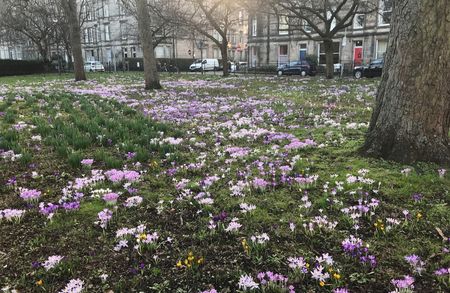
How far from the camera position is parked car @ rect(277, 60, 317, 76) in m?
39.4

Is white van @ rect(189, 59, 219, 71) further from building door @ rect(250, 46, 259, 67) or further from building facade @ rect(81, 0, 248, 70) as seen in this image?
building facade @ rect(81, 0, 248, 70)

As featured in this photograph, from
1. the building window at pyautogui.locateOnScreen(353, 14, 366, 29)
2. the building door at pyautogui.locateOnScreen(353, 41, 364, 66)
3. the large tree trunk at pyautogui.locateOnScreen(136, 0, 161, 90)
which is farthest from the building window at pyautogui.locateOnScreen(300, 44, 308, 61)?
the large tree trunk at pyautogui.locateOnScreen(136, 0, 161, 90)

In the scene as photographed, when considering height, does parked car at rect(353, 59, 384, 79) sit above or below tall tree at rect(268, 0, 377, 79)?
below

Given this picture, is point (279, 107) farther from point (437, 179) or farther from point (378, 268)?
point (378, 268)

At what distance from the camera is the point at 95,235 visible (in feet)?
12.4

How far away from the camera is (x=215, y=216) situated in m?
4.02

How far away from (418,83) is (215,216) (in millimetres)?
3296

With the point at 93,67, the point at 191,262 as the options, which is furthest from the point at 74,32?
the point at 93,67

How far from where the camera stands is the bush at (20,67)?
43197mm

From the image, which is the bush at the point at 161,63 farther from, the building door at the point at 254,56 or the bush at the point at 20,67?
the bush at the point at 20,67

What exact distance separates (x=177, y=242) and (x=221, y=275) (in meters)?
0.70

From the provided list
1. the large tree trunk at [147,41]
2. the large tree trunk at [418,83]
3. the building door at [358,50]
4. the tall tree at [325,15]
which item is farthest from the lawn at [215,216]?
the building door at [358,50]

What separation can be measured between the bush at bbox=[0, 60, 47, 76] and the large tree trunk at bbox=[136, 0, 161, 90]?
32989mm

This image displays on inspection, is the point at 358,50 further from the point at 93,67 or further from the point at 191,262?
the point at 191,262
